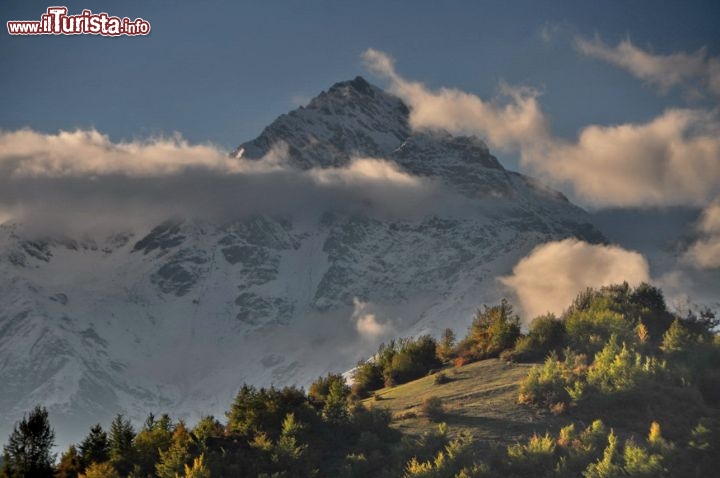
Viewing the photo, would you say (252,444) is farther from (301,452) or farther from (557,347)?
(557,347)

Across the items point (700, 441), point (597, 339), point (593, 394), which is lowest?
point (700, 441)

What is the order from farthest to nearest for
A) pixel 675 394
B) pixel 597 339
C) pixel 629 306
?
pixel 629 306 < pixel 597 339 < pixel 675 394

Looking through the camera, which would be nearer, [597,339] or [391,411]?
[391,411]

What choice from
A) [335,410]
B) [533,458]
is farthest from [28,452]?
[533,458]

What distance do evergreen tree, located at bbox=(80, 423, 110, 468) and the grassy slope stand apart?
52.6ft

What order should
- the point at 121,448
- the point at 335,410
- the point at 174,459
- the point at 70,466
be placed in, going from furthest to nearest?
the point at 335,410 < the point at 70,466 < the point at 121,448 < the point at 174,459

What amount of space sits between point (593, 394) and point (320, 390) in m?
19.9

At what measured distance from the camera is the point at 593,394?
55.5 metres

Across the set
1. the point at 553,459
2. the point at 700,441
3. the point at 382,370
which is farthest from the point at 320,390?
the point at 700,441

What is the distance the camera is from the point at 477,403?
191ft

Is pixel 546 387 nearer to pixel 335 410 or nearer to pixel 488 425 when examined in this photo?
pixel 488 425

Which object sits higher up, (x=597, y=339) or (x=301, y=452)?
(x=597, y=339)

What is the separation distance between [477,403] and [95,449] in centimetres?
2323

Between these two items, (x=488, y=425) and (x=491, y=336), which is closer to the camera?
(x=488, y=425)
